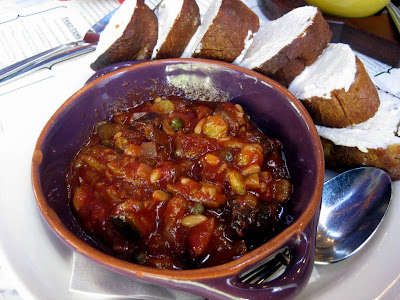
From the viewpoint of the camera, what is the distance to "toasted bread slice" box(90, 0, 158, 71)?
2219mm

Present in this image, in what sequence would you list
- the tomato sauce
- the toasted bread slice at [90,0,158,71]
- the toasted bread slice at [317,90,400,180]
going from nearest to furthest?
the tomato sauce < the toasted bread slice at [317,90,400,180] < the toasted bread slice at [90,0,158,71]

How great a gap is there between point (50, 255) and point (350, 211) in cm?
151

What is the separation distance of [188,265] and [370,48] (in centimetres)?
251

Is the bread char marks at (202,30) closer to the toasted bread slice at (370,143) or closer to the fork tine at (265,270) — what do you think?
the toasted bread slice at (370,143)

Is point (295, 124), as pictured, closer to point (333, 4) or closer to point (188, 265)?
point (188, 265)

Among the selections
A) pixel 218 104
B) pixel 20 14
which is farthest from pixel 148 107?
pixel 20 14

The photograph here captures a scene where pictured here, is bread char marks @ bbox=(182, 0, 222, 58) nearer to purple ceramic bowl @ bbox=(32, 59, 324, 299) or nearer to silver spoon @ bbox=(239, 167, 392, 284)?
purple ceramic bowl @ bbox=(32, 59, 324, 299)

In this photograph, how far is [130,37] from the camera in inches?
87.6

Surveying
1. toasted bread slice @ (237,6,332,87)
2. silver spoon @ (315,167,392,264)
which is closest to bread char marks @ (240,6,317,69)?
toasted bread slice @ (237,6,332,87)

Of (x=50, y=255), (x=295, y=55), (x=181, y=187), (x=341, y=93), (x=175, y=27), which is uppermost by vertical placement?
(x=175, y=27)

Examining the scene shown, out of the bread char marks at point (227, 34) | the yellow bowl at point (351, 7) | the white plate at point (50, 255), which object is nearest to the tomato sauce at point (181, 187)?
the white plate at point (50, 255)

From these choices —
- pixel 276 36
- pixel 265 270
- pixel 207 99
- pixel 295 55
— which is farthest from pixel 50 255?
pixel 276 36

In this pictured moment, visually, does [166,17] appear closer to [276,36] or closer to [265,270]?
[276,36]

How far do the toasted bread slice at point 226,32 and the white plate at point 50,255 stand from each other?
4.07 feet
